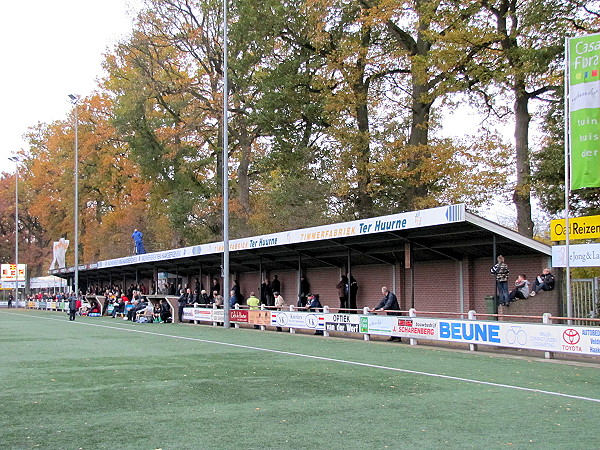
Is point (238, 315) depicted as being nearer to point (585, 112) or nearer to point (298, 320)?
point (298, 320)

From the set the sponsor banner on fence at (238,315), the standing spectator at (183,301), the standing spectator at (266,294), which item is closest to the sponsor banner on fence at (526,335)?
the sponsor banner on fence at (238,315)

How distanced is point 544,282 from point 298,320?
938 cm

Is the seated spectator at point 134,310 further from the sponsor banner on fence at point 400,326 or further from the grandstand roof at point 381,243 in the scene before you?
the sponsor banner on fence at point 400,326

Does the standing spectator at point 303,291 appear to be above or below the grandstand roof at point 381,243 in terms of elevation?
below

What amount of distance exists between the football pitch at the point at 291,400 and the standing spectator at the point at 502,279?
258 cm

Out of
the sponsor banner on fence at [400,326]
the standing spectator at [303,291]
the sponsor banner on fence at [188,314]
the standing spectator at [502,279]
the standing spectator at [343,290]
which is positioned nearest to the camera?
the standing spectator at [502,279]

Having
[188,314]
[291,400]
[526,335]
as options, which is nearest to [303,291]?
[188,314]

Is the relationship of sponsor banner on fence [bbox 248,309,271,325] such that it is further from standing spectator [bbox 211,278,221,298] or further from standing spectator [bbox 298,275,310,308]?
standing spectator [bbox 211,278,221,298]

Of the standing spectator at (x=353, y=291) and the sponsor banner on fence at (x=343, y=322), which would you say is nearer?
the sponsor banner on fence at (x=343, y=322)

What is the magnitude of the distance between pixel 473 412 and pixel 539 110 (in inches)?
887

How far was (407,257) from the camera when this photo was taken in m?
21.6

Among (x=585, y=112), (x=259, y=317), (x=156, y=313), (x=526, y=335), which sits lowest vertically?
(x=156, y=313)

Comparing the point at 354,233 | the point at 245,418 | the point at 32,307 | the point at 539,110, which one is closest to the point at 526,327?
the point at 354,233

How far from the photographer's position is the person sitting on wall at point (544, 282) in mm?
18438
